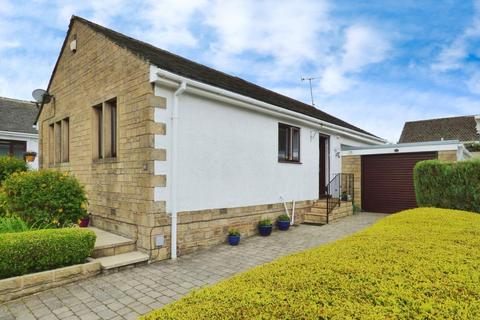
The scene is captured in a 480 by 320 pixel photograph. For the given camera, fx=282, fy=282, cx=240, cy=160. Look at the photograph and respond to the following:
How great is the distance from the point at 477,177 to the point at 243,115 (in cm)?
622

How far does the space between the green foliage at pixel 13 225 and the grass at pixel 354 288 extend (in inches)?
193

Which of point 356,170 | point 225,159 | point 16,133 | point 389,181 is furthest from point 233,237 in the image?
point 16,133

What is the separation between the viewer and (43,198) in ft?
18.9

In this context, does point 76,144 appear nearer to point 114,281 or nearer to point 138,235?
point 138,235

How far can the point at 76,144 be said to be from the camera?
8.55 meters

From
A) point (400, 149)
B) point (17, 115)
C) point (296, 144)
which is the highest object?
point (17, 115)

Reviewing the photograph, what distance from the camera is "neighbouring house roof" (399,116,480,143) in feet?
86.7

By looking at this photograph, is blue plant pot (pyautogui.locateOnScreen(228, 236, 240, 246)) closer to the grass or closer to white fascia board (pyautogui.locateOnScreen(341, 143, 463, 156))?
the grass

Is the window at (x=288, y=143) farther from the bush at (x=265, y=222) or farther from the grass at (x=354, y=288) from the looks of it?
the grass at (x=354, y=288)

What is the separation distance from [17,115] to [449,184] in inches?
878

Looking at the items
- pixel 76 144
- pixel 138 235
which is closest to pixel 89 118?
pixel 76 144

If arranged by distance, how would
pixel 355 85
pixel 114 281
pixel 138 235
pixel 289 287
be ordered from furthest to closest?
pixel 355 85 → pixel 138 235 → pixel 114 281 → pixel 289 287

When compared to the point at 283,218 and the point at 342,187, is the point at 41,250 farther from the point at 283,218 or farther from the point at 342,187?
the point at 342,187

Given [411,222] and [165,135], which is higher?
[165,135]
